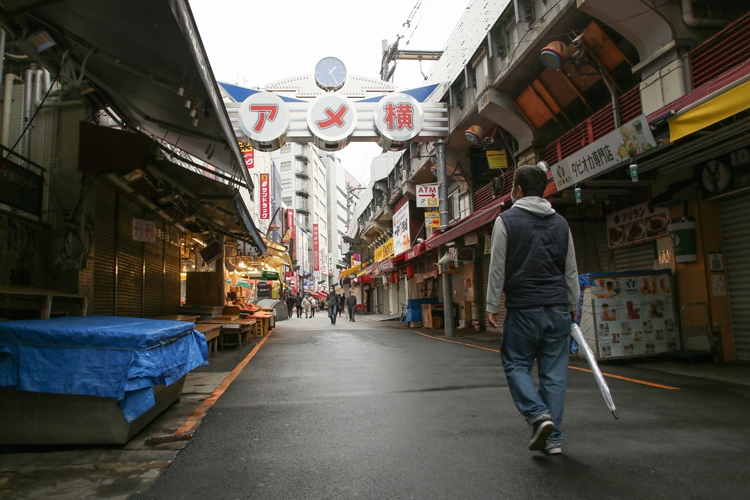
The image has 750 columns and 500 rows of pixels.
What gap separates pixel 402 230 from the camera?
26250mm

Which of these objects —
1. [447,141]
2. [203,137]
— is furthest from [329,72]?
[203,137]

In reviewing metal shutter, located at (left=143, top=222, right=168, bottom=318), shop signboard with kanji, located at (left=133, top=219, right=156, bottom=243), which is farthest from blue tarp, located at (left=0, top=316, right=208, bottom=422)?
metal shutter, located at (left=143, top=222, right=168, bottom=318)

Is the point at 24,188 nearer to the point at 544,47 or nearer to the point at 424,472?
the point at 424,472

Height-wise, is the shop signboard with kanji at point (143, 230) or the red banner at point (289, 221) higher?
the red banner at point (289, 221)

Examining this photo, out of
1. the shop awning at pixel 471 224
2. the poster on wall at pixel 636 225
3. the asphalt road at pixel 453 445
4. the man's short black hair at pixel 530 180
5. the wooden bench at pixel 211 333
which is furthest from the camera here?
the shop awning at pixel 471 224

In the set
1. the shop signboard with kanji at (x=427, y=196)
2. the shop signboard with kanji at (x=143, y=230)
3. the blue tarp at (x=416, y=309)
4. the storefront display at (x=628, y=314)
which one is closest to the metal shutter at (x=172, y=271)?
the shop signboard with kanji at (x=143, y=230)

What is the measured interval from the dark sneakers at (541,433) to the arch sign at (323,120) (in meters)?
12.9

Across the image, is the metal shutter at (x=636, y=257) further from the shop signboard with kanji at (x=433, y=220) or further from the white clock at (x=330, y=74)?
the white clock at (x=330, y=74)

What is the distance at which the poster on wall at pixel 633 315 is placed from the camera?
8516 mm

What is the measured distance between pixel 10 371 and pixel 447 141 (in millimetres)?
15109

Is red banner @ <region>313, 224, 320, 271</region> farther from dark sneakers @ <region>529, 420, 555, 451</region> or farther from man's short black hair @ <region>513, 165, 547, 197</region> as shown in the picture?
dark sneakers @ <region>529, 420, 555, 451</region>

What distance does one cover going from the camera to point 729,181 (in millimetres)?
8156

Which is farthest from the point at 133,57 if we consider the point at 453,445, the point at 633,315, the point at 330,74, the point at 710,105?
the point at 330,74

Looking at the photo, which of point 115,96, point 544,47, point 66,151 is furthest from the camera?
point 544,47
